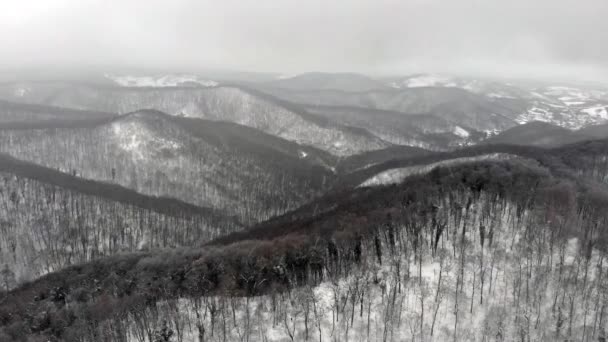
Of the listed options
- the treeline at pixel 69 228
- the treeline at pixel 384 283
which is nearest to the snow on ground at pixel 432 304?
the treeline at pixel 384 283

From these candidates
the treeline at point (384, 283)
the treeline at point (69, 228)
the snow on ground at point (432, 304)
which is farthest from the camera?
the treeline at point (69, 228)

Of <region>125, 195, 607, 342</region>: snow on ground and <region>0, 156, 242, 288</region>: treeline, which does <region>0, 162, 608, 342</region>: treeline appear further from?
<region>0, 156, 242, 288</region>: treeline

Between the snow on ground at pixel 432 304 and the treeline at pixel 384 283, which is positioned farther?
the treeline at pixel 384 283

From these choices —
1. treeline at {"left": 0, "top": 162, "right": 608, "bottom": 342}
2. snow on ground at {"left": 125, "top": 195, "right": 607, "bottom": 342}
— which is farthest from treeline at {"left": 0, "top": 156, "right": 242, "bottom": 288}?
snow on ground at {"left": 125, "top": 195, "right": 607, "bottom": 342}

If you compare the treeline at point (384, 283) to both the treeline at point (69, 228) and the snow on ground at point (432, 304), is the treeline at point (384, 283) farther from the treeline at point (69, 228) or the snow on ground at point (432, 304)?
the treeline at point (69, 228)

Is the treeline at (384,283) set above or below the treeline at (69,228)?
above

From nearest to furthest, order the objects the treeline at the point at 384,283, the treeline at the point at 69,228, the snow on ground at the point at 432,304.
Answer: the snow on ground at the point at 432,304 → the treeline at the point at 384,283 → the treeline at the point at 69,228

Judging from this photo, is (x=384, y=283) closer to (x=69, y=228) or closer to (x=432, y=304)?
(x=432, y=304)
